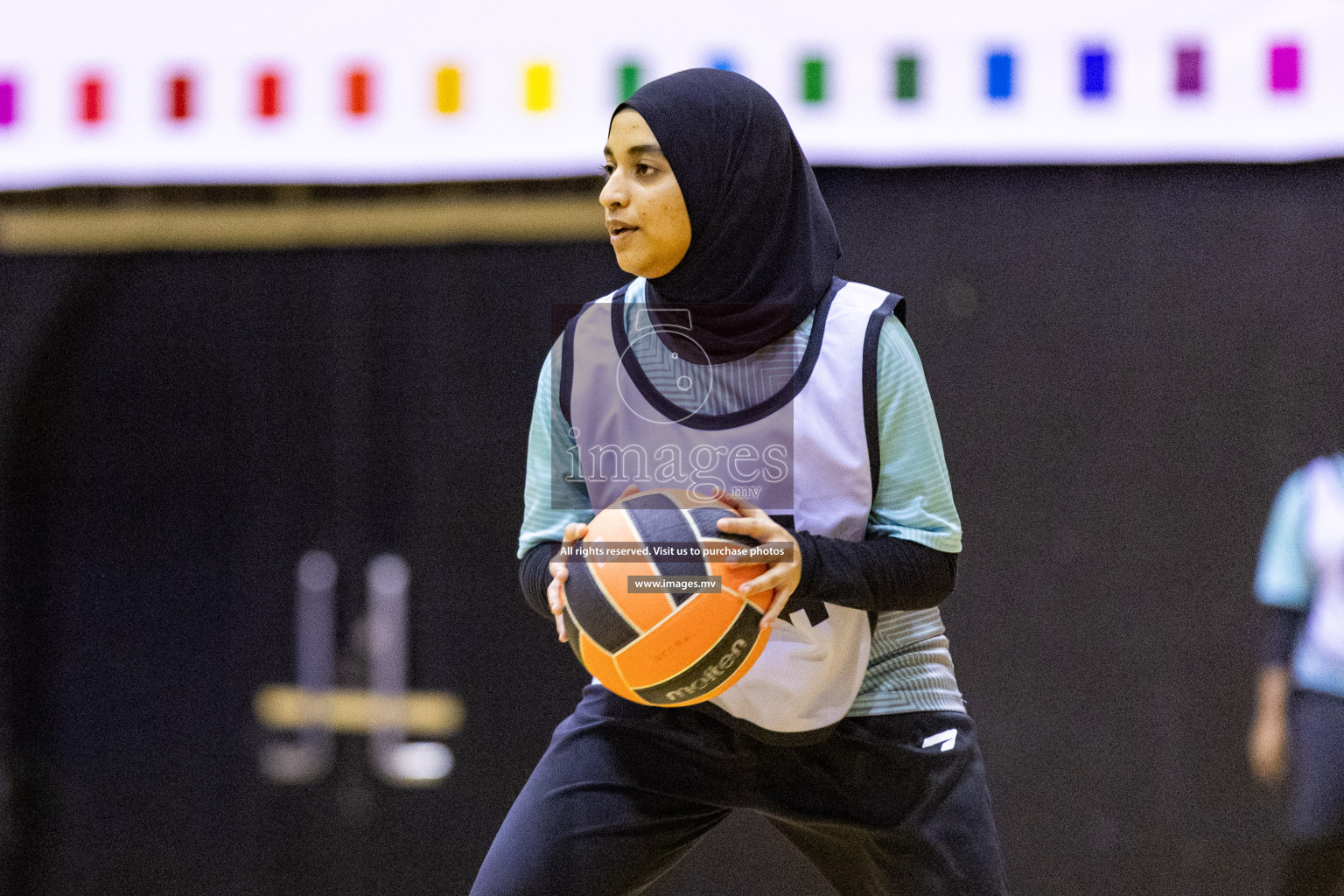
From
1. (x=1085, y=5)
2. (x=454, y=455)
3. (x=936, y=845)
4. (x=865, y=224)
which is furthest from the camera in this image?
(x=454, y=455)

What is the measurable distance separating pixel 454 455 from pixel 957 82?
1.56 metres

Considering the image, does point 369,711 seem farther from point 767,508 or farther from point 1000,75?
point 1000,75

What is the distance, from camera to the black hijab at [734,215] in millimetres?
1857

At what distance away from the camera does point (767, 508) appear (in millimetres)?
1859

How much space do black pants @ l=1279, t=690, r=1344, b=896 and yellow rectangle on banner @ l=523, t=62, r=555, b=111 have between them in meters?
2.29

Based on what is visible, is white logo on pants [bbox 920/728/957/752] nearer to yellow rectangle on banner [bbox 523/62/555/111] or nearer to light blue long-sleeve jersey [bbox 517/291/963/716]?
light blue long-sleeve jersey [bbox 517/291/963/716]

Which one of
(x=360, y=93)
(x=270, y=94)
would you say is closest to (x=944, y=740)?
(x=360, y=93)

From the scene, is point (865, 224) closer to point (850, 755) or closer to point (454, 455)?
point (454, 455)

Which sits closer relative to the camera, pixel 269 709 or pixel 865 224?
pixel 865 224

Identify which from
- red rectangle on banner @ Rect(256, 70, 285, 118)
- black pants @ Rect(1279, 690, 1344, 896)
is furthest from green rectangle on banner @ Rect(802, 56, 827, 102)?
black pants @ Rect(1279, 690, 1344, 896)

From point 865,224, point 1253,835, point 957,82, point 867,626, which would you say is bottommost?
point 1253,835

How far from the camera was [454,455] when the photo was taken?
3.00 meters

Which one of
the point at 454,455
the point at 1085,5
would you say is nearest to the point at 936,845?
the point at 454,455

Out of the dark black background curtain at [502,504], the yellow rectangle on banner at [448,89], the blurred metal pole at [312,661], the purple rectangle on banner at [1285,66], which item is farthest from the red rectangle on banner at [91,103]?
the purple rectangle on banner at [1285,66]
